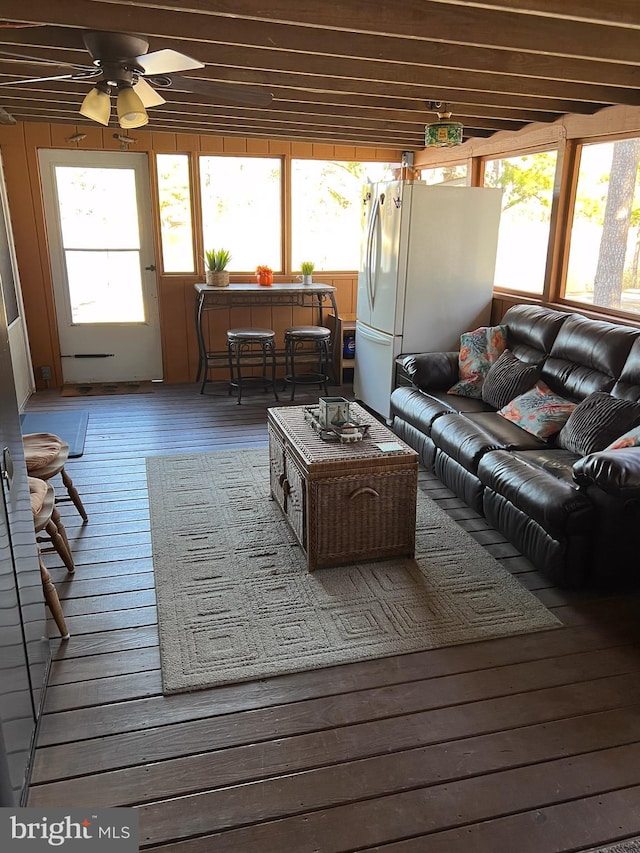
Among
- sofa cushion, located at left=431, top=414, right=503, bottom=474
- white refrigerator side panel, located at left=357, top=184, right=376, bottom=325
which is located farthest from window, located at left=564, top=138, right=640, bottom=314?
white refrigerator side panel, located at left=357, top=184, right=376, bottom=325

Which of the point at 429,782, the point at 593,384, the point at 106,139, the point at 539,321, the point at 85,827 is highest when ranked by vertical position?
the point at 106,139

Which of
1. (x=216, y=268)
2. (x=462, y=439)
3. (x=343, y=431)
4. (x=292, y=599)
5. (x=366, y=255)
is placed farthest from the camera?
(x=216, y=268)

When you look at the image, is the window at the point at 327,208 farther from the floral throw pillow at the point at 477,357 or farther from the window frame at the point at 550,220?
the floral throw pillow at the point at 477,357

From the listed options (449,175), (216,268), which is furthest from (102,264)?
(449,175)

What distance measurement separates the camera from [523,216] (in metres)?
4.60

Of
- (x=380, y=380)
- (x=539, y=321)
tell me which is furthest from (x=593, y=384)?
(x=380, y=380)

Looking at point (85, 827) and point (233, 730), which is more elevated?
point (85, 827)

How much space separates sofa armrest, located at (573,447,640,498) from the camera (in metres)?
2.31

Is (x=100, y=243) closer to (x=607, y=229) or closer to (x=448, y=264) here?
(x=448, y=264)

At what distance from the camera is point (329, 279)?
6.10 metres

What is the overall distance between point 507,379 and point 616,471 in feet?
5.00

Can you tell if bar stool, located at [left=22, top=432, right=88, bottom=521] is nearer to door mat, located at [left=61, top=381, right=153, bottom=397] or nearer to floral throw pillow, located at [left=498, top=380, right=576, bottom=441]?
floral throw pillow, located at [left=498, top=380, right=576, bottom=441]

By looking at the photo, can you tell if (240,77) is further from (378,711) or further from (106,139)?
(378,711)

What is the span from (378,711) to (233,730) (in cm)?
46
